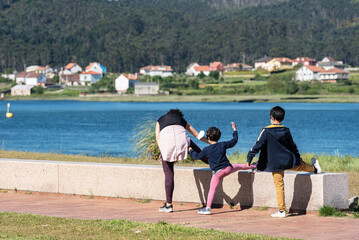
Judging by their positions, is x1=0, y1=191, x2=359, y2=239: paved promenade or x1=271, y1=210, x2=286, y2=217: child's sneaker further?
x1=271, y1=210, x2=286, y2=217: child's sneaker

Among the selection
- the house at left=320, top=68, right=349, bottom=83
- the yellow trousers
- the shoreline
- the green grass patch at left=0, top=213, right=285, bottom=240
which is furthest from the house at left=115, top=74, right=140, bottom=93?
the green grass patch at left=0, top=213, right=285, bottom=240

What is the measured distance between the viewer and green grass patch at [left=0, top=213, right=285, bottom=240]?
774cm

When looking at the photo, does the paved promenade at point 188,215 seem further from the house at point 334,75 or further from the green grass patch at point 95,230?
the house at point 334,75

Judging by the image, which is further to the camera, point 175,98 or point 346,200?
point 175,98

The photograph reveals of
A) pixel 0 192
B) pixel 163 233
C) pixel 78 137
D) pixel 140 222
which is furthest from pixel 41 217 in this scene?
pixel 78 137

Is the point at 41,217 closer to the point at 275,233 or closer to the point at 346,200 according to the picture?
the point at 275,233

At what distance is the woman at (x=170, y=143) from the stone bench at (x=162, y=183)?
2.39 feet

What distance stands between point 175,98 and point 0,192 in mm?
127215

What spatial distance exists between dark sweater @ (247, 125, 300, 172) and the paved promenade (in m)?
0.80

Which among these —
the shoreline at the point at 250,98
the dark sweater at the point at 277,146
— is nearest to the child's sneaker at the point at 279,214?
the dark sweater at the point at 277,146

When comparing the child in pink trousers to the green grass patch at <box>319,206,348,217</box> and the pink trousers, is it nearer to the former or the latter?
the pink trousers

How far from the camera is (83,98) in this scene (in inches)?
6393

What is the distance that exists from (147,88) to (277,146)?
15199cm

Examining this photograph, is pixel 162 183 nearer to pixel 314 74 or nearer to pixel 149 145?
pixel 149 145
